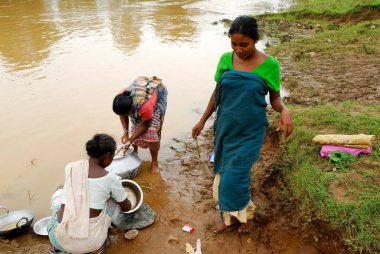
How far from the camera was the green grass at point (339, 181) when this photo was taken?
2.41 m

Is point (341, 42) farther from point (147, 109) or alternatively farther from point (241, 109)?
point (241, 109)

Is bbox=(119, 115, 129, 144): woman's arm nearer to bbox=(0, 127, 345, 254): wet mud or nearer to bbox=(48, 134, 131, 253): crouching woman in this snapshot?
bbox=(0, 127, 345, 254): wet mud

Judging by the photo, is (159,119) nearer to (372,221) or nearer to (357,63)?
(372,221)

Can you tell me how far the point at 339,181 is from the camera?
280 centimetres

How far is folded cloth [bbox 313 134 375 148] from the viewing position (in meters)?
3.09

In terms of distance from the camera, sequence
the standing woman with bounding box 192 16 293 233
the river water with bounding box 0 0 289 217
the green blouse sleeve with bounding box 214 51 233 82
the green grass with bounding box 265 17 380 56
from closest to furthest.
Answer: the standing woman with bounding box 192 16 293 233 → the green blouse sleeve with bounding box 214 51 233 82 → the river water with bounding box 0 0 289 217 → the green grass with bounding box 265 17 380 56

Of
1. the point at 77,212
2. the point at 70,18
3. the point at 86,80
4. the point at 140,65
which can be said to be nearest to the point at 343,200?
the point at 77,212

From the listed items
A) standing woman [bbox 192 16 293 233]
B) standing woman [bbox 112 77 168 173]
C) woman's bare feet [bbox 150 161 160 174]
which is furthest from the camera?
woman's bare feet [bbox 150 161 160 174]

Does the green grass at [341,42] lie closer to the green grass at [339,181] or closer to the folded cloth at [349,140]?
the green grass at [339,181]

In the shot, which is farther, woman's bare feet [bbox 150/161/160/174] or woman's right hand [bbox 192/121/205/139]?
woman's bare feet [bbox 150/161/160/174]

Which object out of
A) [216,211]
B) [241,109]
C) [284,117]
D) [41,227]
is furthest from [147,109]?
[284,117]

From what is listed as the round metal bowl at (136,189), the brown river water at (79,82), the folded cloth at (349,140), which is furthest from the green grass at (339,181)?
the round metal bowl at (136,189)

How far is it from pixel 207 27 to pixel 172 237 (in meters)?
11.7

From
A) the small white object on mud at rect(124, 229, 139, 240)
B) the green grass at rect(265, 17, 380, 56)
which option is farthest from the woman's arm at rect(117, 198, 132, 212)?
the green grass at rect(265, 17, 380, 56)
